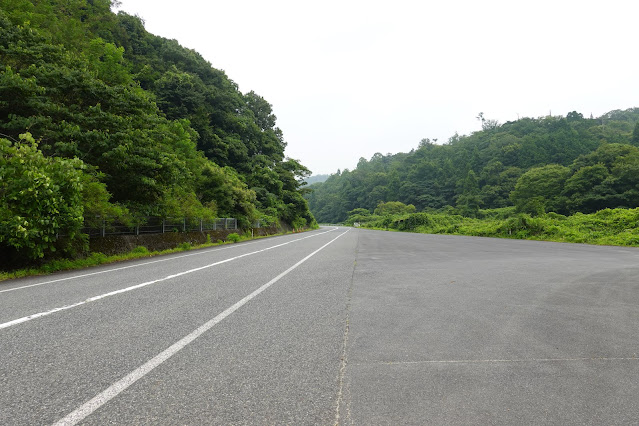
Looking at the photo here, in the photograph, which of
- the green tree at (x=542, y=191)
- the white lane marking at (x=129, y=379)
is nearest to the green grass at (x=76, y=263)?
the white lane marking at (x=129, y=379)

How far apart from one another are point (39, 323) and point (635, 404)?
6287 millimetres

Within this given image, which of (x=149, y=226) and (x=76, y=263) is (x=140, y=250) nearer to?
(x=149, y=226)

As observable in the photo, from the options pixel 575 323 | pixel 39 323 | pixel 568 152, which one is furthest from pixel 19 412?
pixel 568 152

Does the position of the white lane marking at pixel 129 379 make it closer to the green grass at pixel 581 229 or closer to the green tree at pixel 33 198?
the green tree at pixel 33 198

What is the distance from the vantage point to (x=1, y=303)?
573 centimetres

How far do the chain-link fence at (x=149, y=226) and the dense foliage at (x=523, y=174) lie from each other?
130ft

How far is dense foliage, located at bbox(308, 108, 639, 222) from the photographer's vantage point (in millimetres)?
47688

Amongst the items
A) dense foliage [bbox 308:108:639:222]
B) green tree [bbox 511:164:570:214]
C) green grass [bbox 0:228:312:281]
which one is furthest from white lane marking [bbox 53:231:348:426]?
green tree [bbox 511:164:570:214]

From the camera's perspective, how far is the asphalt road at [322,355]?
236 cm

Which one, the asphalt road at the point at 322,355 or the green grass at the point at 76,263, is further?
the green grass at the point at 76,263

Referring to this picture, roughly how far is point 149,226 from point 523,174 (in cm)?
7049

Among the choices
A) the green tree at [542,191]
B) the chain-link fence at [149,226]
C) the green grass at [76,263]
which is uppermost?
the green tree at [542,191]

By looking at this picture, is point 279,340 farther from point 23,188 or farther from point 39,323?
point 23,188

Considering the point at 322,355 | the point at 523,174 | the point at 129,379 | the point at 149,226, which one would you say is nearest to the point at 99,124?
the point at 149,226
